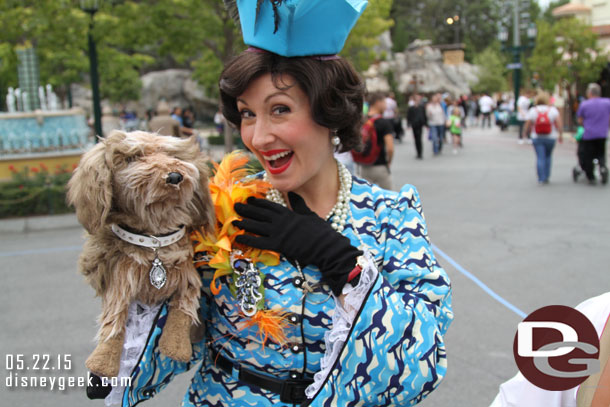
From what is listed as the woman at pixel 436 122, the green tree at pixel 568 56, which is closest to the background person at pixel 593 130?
the woman at pixel 436 122

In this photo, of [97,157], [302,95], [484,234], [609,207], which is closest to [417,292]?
[302,95]

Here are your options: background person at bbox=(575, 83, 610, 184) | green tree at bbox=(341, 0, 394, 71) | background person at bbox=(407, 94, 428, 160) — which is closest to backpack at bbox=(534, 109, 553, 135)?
background person at bbox=(575, 83, 610, 184)

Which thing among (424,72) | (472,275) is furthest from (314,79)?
(424,72)

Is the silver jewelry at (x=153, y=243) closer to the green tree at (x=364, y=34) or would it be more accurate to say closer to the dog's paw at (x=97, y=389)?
the dog's paw at (x=97, y=389)

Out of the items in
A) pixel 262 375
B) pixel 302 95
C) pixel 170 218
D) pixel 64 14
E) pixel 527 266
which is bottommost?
pixel 527 266

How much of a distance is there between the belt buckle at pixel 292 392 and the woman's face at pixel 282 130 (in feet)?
1.97

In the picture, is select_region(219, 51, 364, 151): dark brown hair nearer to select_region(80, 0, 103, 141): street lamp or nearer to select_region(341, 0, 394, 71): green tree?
select_region(80, 0, 103, 141): street lamp

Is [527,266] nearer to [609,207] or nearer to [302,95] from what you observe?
[609,207]

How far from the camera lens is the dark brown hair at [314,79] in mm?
1713

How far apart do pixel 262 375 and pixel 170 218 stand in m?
0.56

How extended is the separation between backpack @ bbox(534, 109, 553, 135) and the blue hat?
11080mm

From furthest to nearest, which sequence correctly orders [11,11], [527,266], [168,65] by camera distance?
[168,65] → [11,11] → [527,266]

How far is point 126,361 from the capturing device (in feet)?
5.51

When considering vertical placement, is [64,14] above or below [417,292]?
above
